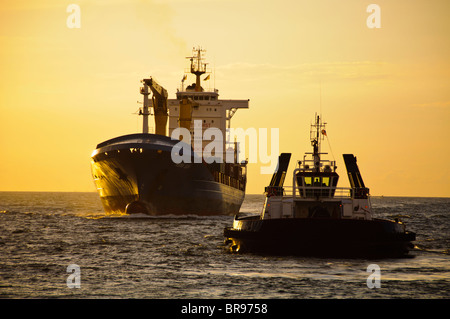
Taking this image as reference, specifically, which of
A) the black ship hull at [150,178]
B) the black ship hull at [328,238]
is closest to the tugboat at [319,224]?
the black ship hull at [328,238]

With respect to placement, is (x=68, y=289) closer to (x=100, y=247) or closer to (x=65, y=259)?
(x=65, y=259)

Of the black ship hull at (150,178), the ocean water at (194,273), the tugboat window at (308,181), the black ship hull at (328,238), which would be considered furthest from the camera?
the black ship hull at (150,178)

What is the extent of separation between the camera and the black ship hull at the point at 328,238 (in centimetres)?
2252

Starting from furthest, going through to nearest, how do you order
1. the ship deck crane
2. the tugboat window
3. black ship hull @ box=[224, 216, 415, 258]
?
the ship deck crane, the tugboat window, black ship hull @ box=[224, 216, 415, 258]

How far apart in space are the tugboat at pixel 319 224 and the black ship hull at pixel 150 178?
21.2m

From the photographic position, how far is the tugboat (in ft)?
74.1

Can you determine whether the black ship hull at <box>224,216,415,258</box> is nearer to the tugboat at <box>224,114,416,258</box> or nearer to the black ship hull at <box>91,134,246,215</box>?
the tugboat at <box>224,114,416,258</box>

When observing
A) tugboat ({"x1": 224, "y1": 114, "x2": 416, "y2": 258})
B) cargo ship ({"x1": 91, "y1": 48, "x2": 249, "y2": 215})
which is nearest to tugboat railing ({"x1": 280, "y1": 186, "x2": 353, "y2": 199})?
tugboat ({"x1": 224, "y1": 114, "x2": 416, "y2": 258})

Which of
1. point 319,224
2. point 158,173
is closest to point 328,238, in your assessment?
point 319,224

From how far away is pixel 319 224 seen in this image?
22578 mm

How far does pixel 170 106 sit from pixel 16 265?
5162cm

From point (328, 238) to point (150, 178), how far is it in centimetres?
2809

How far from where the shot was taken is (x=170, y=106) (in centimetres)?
7162

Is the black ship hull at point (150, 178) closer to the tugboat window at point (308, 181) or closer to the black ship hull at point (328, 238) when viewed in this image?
the tugboat window at point (308, 181)
